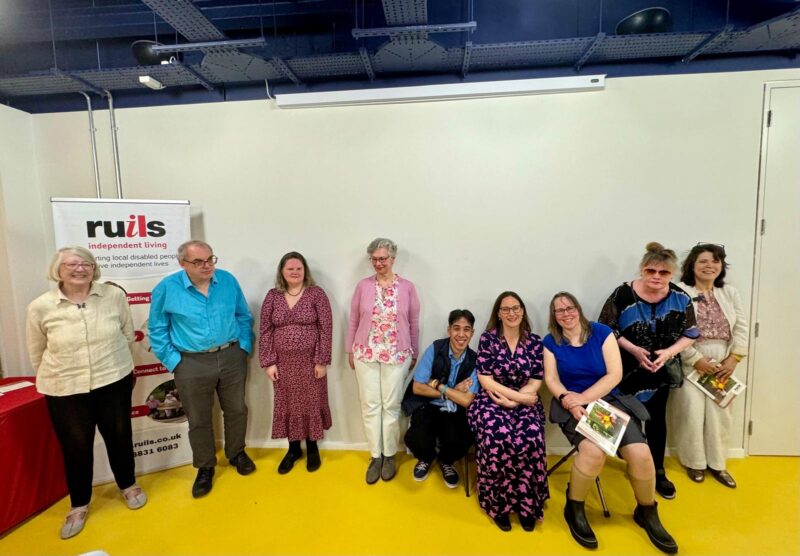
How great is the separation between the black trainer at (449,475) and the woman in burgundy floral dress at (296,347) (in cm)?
92

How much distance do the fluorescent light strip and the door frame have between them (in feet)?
3.65

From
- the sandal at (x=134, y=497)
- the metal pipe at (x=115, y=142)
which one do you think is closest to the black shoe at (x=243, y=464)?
the sandal at (x=134, y=497)

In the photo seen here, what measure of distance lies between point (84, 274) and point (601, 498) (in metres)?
3.23

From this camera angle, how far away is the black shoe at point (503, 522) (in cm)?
191

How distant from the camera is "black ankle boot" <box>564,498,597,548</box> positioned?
1.80 meters

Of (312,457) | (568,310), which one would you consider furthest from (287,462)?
(568,310)

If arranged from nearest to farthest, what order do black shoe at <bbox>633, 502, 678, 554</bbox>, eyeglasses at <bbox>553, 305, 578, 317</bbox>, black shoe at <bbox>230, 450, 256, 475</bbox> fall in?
black shoe at <bbox>633, 502, 678, 554</bbox>, eyeglasses at <bbox>553, 305, 578, 317</bbox>, black shoe at <bbox>230, 450, 256, 475</bbox>

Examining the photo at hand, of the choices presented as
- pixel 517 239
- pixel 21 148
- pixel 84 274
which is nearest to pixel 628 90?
pixel 517 239

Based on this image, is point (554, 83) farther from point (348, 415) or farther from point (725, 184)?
point (348, 415)

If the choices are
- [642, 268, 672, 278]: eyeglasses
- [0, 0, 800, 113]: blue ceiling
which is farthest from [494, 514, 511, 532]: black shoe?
[0, 0, 800, 113]: blue ceiling

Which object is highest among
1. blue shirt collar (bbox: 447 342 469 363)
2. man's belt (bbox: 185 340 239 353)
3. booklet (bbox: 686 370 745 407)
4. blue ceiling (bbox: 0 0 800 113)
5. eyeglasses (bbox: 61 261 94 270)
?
blue ceiling (bbox: 0 0 800 113)

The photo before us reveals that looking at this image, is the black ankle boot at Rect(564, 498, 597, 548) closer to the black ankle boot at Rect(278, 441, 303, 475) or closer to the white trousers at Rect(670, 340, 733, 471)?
the white trousers at Rect(670, 340, 733, 471)

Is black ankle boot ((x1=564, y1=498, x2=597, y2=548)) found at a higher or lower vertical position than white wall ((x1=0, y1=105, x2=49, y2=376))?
lower

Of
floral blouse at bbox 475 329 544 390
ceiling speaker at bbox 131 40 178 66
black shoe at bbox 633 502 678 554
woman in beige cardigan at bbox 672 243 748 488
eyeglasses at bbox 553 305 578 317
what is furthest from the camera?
ceiling speaker at bbox 131 40 178 66
